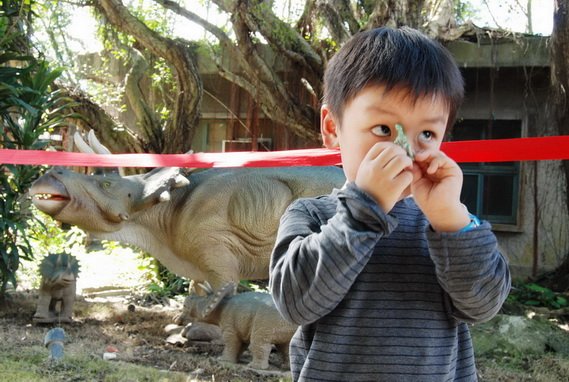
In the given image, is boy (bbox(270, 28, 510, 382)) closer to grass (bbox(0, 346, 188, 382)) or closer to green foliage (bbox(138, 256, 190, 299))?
grass (bbox(0, 346, 188, 382))

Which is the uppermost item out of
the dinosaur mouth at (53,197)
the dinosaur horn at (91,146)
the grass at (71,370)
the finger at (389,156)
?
the dinosaur horn at (91,146)

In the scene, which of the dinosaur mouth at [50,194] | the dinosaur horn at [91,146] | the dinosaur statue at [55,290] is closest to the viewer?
the dinosaur mouth at [50,194]

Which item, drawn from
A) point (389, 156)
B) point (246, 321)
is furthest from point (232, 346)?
point (389, 156)

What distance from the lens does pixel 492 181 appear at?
752 cm

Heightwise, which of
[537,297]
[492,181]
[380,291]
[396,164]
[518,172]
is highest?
[518,172]

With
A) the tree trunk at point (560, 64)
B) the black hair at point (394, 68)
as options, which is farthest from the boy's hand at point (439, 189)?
the tree trunk at point (560, 64)

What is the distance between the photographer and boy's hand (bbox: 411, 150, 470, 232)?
3.48ft

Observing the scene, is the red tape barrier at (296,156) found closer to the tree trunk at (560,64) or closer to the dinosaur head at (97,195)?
the dinosaur head at (97,195)

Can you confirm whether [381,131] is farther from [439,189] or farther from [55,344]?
[55,344]

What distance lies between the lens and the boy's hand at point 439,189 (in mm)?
1061

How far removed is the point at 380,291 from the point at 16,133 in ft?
16.3

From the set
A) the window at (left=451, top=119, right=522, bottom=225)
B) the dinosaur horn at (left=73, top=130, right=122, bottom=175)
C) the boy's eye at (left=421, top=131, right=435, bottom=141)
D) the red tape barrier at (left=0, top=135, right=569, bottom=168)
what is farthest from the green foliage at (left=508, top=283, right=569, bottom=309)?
the boy's eye at (left=421, top=131, right=435, bottom=141)

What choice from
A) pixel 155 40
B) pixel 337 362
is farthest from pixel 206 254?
pixel 337 362

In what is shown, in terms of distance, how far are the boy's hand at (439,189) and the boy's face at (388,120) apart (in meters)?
0.03
